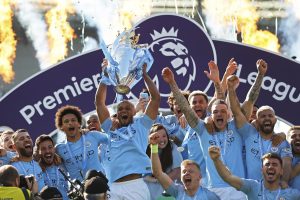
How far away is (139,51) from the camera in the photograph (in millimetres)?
11539

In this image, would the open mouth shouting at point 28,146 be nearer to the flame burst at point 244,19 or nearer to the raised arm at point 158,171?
the raised arm at point 158,171

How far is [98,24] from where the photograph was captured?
17875 mm

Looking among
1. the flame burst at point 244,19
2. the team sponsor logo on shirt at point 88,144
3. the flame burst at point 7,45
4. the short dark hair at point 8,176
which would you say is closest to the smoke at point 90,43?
the flame burst at point 7,45

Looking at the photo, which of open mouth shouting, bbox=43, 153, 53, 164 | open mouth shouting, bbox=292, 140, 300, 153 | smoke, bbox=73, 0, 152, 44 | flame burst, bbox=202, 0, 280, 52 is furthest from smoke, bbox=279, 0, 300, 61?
open mouth shouting, bbox=43, 153, 53, 164

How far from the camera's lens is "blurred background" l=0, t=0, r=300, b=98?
16125 millimetres

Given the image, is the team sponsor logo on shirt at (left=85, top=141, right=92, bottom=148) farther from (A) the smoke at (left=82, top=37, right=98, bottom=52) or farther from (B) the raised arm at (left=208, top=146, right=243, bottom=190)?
(A) the smoke at (left=82, top=37, right=98, bottom=52)

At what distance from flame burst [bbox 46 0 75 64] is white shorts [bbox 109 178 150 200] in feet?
20.6

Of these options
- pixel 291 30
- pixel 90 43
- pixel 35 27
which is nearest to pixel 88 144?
pixel 291 30

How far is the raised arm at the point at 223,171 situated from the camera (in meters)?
10.3

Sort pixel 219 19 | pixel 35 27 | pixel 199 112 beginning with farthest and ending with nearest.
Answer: pixel 35 27 < pixel 219 19 < pixel 199 112

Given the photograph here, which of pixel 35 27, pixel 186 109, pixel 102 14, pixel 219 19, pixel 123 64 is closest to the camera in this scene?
pixel 186 109

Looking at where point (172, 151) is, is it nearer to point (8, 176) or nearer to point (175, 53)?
point (8, 176)

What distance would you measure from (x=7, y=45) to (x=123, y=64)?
7132 millimetres

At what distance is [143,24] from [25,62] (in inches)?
166
